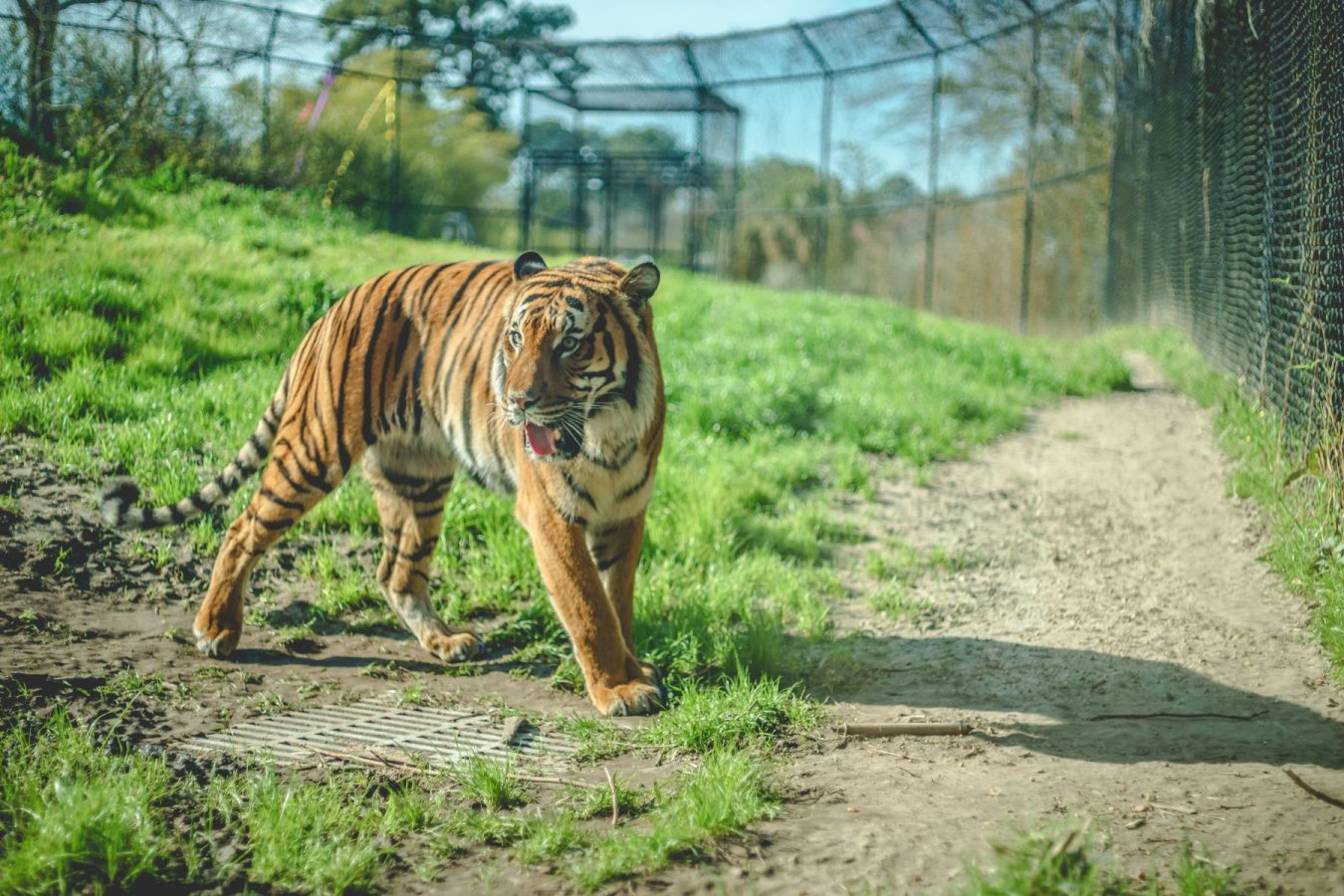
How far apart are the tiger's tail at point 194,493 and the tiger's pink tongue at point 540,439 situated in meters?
1.54

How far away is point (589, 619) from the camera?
3.65 m

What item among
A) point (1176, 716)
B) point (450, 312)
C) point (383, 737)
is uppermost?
point (450, 312)

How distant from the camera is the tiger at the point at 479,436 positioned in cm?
363

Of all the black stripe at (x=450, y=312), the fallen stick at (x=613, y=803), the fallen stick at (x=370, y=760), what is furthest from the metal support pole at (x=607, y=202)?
the fallen stick at (x=613, y=803)

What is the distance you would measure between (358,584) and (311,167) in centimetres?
1038

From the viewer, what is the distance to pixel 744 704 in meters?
3.45

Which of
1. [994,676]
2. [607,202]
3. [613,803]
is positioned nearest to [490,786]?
[613,803]

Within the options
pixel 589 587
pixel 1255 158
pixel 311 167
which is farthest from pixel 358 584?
pixel 311 167

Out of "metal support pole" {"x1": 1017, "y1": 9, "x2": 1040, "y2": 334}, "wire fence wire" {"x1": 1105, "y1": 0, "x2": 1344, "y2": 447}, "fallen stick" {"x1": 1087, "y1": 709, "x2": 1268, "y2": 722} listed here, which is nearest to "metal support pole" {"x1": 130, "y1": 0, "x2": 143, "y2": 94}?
"wire fence wire" {"x1": 1105, "y1": 0, "x2": 1344, "y2": 447}

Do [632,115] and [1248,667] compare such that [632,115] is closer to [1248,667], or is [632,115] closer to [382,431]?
[382,431]

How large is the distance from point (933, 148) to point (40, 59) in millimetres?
10300

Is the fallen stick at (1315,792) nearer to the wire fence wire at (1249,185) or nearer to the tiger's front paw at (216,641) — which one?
the wire fence wire at (1249,185)

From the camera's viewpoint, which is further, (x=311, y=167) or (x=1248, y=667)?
(x=311, y=167)

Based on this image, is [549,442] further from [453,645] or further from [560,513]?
[453,645]
